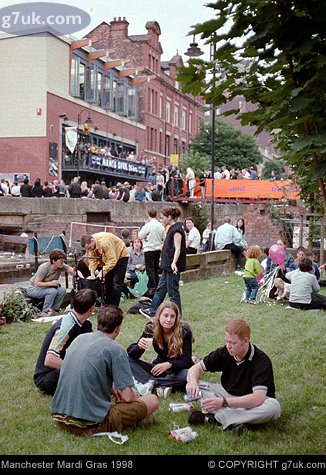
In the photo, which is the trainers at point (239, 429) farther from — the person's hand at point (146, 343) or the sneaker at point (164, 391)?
the person's hand at point (146, 343)

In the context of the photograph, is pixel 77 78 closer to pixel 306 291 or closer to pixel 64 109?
pixel 64 109

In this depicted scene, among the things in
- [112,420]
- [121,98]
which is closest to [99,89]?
[121,98]

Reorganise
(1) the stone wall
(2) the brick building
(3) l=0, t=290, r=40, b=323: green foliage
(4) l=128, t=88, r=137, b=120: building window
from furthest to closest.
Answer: (4) l=128, t=88, r=137, b=120: building window → (2) the brick building → (1) the stone wall → (3) l=0, t=290, r=40, b=323: green foliage

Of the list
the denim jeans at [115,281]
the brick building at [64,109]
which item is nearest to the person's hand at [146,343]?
the denim jeans at [115,281]

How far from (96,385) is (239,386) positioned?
4.18 feet

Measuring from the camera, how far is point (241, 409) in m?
5.46

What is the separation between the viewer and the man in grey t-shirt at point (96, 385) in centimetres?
Result: 515

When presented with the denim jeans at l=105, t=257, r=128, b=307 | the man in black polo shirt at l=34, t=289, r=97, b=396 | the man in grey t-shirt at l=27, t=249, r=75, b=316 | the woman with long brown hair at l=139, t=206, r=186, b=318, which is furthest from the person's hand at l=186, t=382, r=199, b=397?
the denim jeans at l=105, t=257, r=128, b=307

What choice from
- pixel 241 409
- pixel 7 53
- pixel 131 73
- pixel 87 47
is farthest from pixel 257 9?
pixel 131 73

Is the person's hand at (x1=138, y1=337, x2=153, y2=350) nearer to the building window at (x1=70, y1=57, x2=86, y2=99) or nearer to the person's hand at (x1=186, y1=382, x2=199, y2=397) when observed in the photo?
the person's hand at (x1=186, y1=382, x2=199, y2=397)

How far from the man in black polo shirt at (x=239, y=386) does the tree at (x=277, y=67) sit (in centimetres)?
164

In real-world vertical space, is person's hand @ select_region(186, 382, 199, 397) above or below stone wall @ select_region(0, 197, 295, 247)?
below

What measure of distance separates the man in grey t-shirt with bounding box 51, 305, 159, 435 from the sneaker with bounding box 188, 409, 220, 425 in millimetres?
532

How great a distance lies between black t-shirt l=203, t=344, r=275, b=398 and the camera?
5473mm
